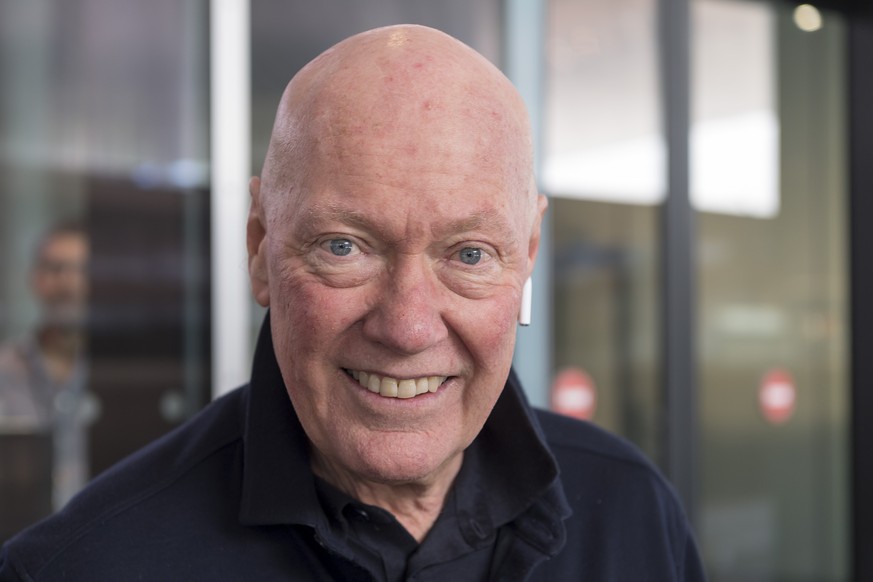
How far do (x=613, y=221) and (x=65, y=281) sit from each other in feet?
6.55

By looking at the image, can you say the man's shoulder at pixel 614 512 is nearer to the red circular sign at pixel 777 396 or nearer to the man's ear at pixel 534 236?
the man's ear at pixel 534 236

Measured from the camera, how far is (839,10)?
12.0 feet

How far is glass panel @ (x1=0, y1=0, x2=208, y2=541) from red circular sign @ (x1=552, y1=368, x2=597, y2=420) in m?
1.35

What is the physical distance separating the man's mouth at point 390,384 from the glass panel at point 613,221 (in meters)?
2.79

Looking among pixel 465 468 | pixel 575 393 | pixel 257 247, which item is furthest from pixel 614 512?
pixel 575 393

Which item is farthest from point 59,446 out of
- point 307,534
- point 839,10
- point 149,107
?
point 839,10

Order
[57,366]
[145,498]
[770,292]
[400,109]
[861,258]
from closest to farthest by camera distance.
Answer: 1. [400,109]
2. [145,498]
3. [57,366]
4. [861,258]
5. [770,292]

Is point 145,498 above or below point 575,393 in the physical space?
above

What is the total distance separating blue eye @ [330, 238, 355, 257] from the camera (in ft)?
3.38

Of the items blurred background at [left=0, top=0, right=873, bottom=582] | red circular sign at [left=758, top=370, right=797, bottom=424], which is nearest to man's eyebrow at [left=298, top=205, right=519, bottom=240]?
blurred background at [left=0, top=0, right=873, bottom=582]

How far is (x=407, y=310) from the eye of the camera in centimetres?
101

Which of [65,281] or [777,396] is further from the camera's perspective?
[777,396]

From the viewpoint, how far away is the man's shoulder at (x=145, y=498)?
42.8 inches

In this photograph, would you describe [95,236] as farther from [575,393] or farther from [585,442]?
[585,442]
